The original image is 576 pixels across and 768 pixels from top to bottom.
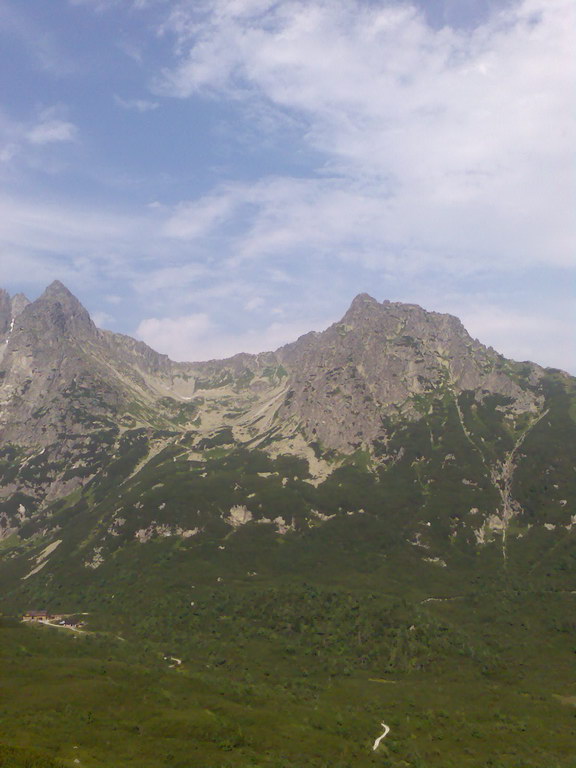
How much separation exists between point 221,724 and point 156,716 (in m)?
16.1

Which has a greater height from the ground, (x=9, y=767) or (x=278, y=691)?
(x=9, y=767)

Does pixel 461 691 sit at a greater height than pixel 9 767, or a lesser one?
lesser

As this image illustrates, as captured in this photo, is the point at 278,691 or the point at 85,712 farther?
the point at 278,691

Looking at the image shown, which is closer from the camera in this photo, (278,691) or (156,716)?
(156,716)

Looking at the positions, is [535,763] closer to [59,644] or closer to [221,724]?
[221,724]

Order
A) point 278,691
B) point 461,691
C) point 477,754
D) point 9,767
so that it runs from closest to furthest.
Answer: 1. point 9,767
2. point 477,754
3. point 278,691
4. point 461,691

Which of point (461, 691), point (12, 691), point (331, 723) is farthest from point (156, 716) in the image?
point (461, 691)

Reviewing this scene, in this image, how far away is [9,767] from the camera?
265ft

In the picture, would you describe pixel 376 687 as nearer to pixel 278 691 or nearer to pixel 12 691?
pixel 278 691

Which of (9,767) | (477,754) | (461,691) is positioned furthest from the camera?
(461,691)

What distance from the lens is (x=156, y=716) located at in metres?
130

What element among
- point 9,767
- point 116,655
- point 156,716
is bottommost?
point 116,655

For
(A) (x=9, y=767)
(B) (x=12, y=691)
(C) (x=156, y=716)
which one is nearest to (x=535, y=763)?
(C) (x=156, y=716)

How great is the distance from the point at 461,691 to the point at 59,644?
473ft
